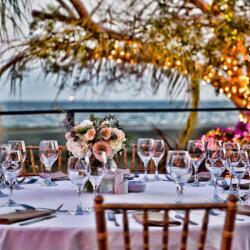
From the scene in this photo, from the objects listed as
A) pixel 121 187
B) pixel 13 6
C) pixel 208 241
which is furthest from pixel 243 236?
pixel 13 6

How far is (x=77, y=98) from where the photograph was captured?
7820 millimetres

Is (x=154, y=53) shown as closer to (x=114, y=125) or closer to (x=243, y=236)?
(x=114, y=125)

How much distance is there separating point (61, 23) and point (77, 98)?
1.06m

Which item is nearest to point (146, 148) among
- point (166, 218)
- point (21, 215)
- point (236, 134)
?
point (21, 215)

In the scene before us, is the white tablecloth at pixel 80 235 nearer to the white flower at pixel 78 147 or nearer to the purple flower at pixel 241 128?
the white flower at pixel 78 147

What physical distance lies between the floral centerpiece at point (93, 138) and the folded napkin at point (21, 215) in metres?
0.44

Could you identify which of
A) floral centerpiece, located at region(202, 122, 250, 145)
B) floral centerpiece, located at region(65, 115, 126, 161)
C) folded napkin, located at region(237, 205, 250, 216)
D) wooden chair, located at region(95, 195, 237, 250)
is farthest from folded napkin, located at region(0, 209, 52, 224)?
floral centerpiece, located at region(202, 122, 250, 145)

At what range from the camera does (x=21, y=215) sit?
2104 millimetres

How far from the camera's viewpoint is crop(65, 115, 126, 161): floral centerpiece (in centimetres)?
256

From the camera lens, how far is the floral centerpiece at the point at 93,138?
256cm

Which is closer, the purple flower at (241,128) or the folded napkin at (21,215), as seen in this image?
the folded napkin at (21,215)

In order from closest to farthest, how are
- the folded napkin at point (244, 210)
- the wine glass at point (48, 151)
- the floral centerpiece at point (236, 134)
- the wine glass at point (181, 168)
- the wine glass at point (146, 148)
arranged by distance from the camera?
the folded napkin at point (244, 210), the wine glass at point (181, 168), the wine glass at point (48, 151), the wine glass at point (146, 148), the floral centerpiece at point (236, 134)

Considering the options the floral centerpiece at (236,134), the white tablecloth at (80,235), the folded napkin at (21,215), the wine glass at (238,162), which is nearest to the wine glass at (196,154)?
the wine glass at (238,162)

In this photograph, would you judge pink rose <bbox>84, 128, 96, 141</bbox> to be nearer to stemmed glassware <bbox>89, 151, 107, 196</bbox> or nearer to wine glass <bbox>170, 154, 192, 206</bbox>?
stemmed glassware <bbox>89, 151, 107, 196</bbox>
